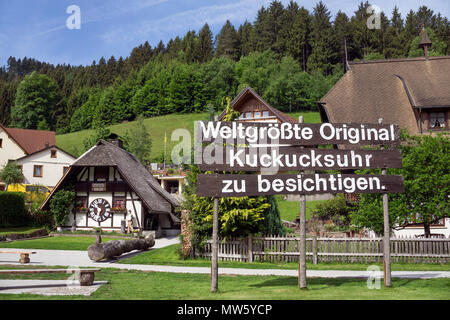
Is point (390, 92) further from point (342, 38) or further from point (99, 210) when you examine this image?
point (342, 38)

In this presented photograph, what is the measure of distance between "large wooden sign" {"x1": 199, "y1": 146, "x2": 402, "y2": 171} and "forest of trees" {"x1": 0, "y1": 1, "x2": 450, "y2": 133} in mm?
76994

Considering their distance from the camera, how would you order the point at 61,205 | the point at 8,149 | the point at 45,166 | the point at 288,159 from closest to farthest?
the point at 288,159
the point at 61,205
the point at 45,166
the point at 8,149

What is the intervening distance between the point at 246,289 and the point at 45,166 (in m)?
42.7

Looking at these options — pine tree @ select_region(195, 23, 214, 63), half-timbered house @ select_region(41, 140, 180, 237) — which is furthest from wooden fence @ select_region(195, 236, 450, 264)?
pine tree @ select_region(195, 23, 214, 63)

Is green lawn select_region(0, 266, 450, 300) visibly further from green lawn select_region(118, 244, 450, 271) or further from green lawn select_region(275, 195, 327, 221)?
green lawn select_region(275, 195, 327, 221)

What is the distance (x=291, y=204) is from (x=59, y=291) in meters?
31.8

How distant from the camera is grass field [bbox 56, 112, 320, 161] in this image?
76.9m

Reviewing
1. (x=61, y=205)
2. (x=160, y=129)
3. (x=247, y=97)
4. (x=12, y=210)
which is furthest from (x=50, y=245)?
(x=160, y=129)

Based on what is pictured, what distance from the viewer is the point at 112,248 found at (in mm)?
18547

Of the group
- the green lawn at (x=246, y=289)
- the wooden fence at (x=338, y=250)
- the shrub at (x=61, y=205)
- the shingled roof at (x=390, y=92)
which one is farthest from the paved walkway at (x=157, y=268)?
the shingled roof at (x=390, y=92)

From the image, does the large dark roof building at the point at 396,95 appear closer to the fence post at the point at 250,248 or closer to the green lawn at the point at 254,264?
the green lawn at the point at 254,264

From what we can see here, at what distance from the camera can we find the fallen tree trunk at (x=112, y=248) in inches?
698

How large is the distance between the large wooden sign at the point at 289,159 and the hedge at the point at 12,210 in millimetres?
26225

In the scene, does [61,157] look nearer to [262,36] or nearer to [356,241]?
[356,241]
